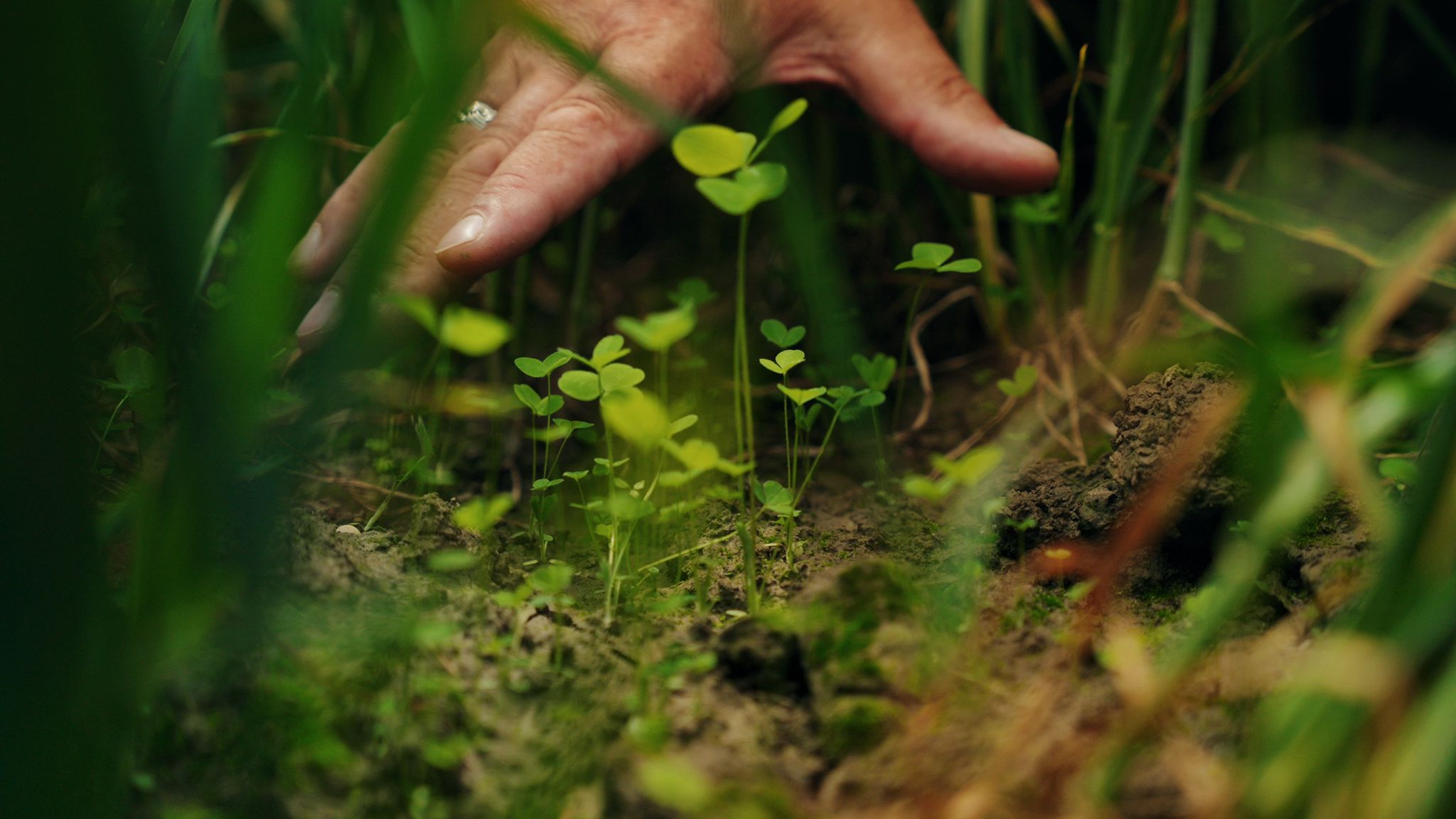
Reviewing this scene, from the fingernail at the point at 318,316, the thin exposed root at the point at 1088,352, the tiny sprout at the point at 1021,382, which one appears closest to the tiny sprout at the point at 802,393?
the tiny sprout at the point at 1021,382

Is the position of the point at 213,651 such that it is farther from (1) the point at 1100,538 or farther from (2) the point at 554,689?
(1) the point at 1100,538

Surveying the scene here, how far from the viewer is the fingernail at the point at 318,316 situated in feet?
3.93

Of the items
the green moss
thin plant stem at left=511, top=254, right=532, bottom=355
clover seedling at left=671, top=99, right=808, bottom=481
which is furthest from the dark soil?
thin plant stem at left=511, top=254, right=532, bottom=355

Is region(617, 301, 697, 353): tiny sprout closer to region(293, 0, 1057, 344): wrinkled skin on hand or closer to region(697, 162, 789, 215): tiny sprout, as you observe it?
region(697, 162, 789, 215): tiny sprout

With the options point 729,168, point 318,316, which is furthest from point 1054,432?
point 318,316

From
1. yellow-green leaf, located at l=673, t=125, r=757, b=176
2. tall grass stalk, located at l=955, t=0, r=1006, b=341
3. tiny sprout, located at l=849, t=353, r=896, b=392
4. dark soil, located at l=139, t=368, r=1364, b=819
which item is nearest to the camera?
dark soil, located at l=139, t=368, r=1364, b=819

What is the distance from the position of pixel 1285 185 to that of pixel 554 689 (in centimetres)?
144

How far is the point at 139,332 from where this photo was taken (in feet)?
4.20

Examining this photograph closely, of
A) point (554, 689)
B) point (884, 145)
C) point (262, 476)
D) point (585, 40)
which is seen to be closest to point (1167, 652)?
point (554, 689)

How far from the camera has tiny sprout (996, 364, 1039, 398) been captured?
52.2 inches

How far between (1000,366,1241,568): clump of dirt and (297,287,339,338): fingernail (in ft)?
2.99

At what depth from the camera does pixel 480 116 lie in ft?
5.31

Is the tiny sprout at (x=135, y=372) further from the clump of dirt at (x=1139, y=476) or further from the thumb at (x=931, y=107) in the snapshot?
the thumb at (x=931, y=107)

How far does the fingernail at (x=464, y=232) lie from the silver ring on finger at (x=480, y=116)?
40cm
